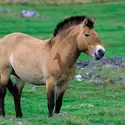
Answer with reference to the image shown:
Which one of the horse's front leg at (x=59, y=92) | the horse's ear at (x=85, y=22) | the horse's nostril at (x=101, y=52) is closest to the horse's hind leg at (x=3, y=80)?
the horse's front leg at (x=59, y=92)

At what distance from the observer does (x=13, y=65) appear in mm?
15023

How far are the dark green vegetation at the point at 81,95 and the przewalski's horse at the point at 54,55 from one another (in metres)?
0.76

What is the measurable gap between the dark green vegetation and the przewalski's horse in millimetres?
757

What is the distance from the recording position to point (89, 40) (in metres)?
14.0

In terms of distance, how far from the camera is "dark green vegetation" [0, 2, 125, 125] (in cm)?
1365

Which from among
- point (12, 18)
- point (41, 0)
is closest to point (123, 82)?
point (12, 18)

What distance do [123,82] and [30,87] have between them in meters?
3.03

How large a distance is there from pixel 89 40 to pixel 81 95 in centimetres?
661

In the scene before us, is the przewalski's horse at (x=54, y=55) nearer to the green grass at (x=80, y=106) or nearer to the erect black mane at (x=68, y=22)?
the erect black mane at (x=68, y=22)

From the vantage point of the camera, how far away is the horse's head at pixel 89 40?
13.9m

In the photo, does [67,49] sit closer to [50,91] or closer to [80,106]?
[50,91]

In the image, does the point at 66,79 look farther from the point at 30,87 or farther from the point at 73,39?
the point at 30,87

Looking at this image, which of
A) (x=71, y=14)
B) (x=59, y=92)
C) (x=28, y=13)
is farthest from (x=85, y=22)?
(x=28, y=13)

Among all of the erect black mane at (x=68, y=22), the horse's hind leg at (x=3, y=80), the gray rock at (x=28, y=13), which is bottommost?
the gray rock at (x=28, y=13)
